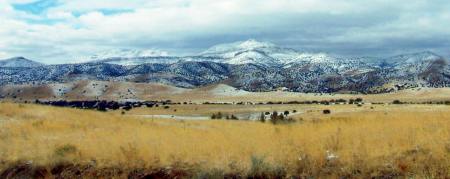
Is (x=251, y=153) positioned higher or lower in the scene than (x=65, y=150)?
higher

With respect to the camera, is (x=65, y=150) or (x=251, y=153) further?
(x=65, y=150)

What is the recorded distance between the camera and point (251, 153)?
586 inches

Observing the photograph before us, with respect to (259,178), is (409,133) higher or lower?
higher

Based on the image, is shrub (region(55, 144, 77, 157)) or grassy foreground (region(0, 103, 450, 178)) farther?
shrub (region(55, 144, 77, 157))

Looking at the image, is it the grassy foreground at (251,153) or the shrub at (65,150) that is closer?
the grassy foreground at (251,153)

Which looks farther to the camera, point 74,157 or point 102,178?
point 74,157

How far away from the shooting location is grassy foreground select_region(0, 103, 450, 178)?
1280 centimetres

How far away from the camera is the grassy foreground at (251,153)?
12.8 meters

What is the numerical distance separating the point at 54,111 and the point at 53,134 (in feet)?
31.2

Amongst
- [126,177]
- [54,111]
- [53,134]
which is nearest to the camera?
[126,177]

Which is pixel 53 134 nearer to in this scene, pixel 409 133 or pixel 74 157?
pixel 74 157

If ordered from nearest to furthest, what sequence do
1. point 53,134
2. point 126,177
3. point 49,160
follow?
point 126,177, point 49,160, point 53,134

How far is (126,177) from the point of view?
1467cm

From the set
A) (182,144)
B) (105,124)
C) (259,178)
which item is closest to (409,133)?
(259,178)
